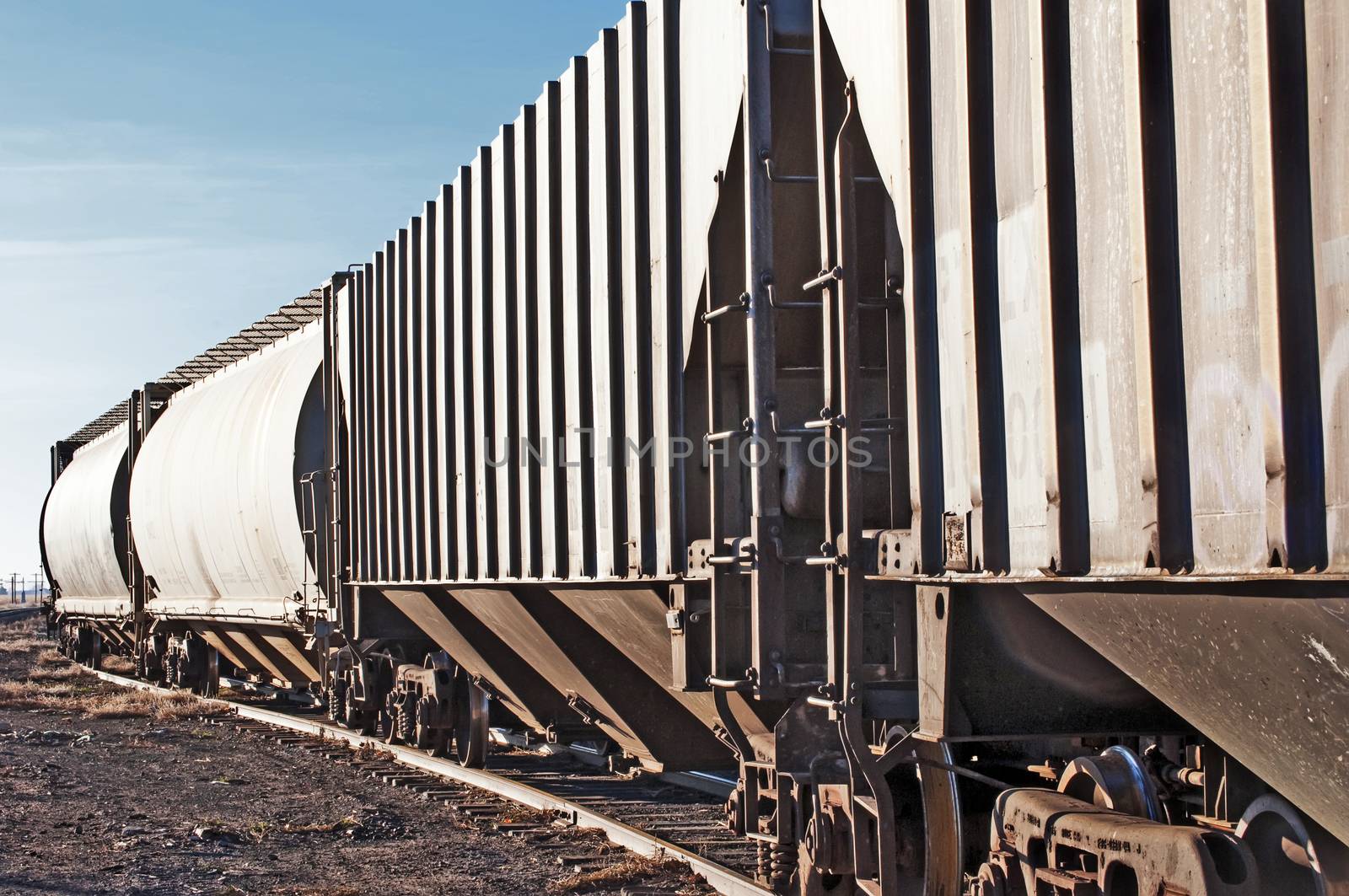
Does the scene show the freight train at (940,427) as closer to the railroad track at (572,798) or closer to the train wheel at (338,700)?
the railroad track at (572,798)

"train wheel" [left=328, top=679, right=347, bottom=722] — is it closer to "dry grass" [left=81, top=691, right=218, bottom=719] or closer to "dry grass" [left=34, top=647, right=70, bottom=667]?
"dry grass" [left=81, top=691, right=218, bottom=719]

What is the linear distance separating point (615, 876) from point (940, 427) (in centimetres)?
436

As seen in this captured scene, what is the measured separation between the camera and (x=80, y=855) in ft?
30.6

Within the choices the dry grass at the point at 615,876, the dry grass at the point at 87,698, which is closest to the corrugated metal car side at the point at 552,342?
the dry grass at the point at 615,876

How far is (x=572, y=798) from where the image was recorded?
11.3 meters

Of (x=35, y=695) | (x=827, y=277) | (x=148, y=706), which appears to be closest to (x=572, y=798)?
(x=827, y=277)

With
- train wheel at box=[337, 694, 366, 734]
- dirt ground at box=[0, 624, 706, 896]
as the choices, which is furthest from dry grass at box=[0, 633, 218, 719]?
train wheel at box=[337, 694, 366, 734]

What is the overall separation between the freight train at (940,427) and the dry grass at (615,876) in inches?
34.7

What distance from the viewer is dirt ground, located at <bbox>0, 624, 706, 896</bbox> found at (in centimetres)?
829

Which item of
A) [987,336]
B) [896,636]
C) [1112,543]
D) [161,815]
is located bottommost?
[161,815]

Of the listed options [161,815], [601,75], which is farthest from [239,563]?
[601,75]

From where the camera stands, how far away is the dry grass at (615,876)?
8.02 metres

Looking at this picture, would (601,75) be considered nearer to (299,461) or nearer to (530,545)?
(530,545)

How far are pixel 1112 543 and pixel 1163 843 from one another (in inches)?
32.2
